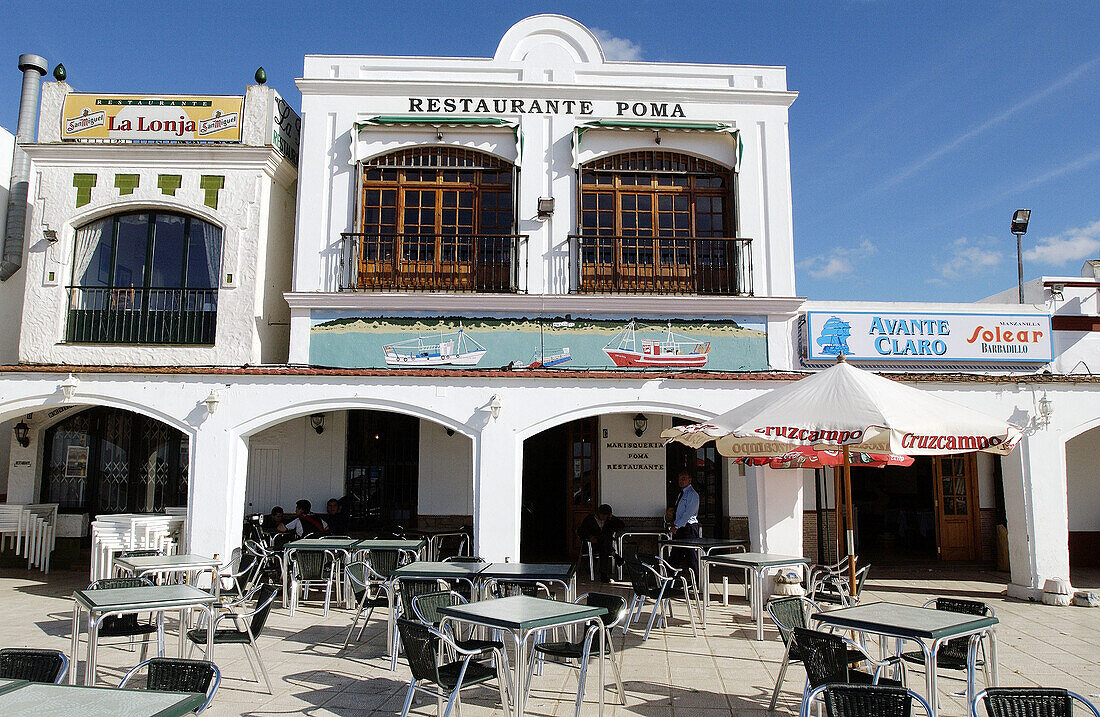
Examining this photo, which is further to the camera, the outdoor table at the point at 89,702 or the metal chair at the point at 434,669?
the metal chair at the point at 434,669

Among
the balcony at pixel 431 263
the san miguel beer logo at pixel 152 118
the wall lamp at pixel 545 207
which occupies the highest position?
the san miguel beer logo at pixel 152 118

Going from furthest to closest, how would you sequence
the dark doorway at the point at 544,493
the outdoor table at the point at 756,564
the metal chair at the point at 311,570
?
the dark doorway at the point at 544,493
the metal chair at the point at 311,570
the outdoor table at the point at 756,564

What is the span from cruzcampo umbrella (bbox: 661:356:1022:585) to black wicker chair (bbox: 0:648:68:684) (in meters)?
5.09

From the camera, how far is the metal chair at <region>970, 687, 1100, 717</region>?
4.11 metres

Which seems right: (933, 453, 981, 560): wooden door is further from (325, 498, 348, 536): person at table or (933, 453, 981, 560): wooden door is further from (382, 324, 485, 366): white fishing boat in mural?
(325, 498, 348, 536): person at table

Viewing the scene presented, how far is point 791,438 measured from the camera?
22.1ft

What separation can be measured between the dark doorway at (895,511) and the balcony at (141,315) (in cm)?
1310

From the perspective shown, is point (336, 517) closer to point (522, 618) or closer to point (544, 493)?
point (544, 493)

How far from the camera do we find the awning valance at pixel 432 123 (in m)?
14.7

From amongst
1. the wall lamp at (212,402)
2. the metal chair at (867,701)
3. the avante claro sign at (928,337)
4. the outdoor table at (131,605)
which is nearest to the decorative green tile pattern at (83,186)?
the wall lamp at (212,402)

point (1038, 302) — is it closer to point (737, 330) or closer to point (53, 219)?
point (737, 330)

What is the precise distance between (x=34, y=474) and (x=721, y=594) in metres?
11.9

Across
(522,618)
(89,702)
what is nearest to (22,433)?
(522,618)

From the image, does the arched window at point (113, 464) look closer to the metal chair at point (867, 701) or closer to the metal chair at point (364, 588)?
the metal chair at point (364, 588)
